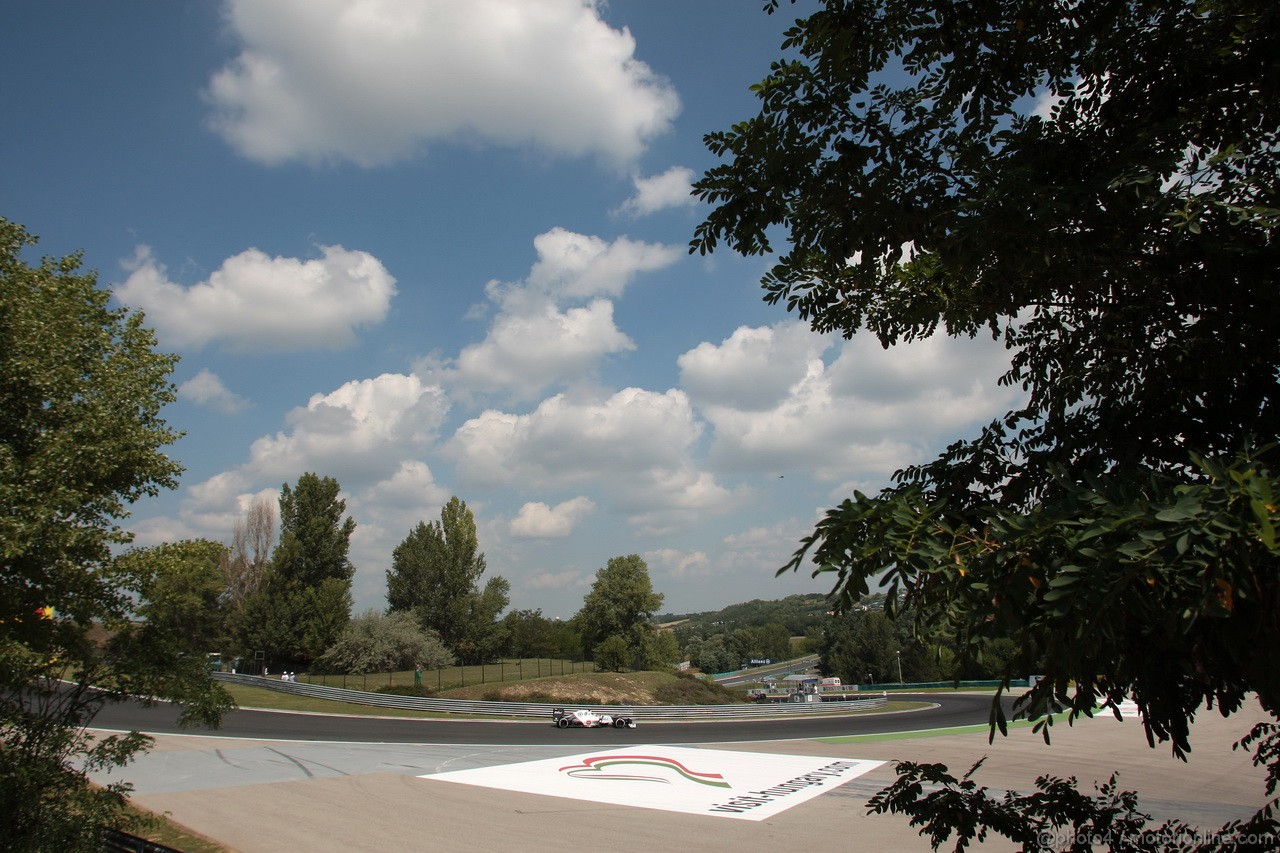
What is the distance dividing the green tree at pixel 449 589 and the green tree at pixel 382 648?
11149 mm

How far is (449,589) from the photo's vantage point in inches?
3056

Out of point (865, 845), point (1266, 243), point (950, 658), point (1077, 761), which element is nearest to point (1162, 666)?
point (950, 658)

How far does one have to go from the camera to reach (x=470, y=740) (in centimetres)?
3266

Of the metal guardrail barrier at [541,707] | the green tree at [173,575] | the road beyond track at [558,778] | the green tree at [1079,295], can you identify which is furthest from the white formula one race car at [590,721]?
the green tree at [1079,295]

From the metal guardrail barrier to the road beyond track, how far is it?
17.6ft

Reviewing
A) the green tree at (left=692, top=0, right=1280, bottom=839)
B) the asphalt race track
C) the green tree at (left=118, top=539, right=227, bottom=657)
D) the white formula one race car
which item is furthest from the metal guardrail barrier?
the green tree at (left=692, top=0, right=1280, bottom=839)

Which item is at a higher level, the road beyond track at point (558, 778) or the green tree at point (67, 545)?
the green tree at point (67, 545)

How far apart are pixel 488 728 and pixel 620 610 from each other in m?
35.6

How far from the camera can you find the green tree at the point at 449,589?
2997 inches

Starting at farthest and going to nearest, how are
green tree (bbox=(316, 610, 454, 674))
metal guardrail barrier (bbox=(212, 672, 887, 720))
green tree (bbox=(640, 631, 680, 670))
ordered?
green tree (bbox=(640, 631, 680, 670)) < green tree (bbox=(316, 610, 454, 674)) < metal guardrail barrier (bbox=(212, 672, 887, 720))

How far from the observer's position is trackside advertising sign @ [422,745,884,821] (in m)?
20.2

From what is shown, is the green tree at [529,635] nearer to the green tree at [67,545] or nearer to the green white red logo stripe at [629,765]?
the green white red logo stripe at [629,765]

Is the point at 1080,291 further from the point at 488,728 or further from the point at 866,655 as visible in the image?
the point at 866,655

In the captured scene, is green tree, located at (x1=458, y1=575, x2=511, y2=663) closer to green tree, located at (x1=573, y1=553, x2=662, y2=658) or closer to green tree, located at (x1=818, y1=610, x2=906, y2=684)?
green tree, located at (x1=573, y1=553, x2=662, y2=658)
